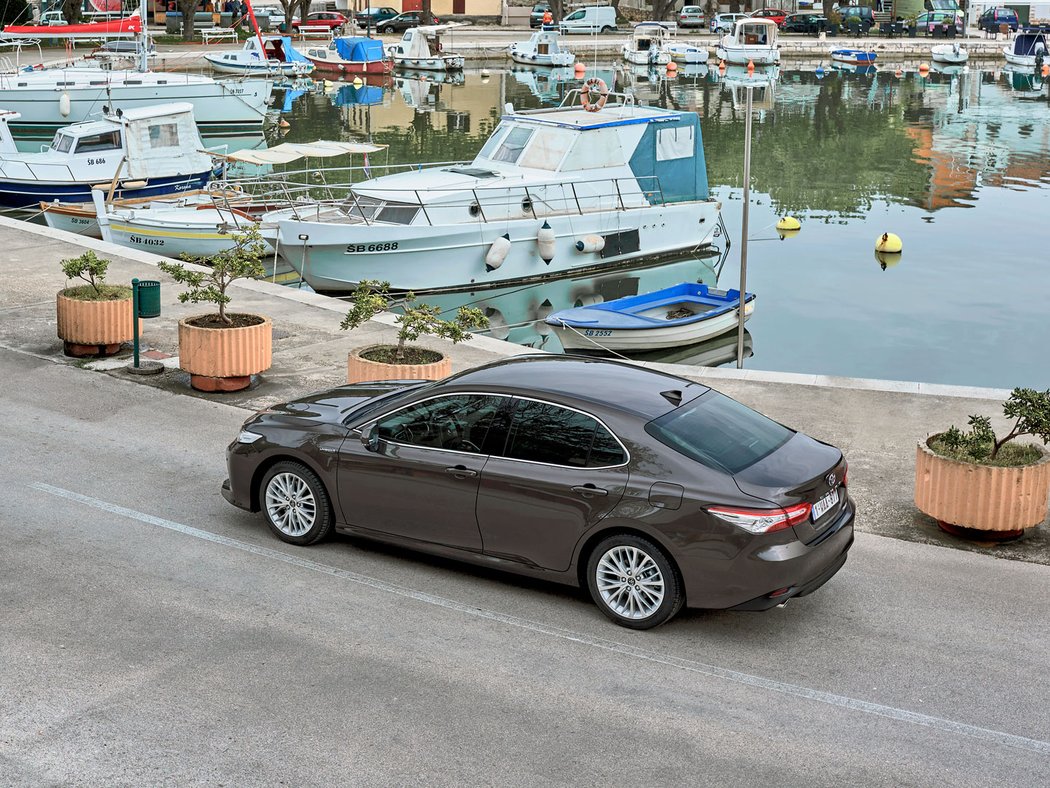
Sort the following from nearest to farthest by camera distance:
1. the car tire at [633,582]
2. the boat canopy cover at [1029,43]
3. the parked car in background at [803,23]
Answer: the car tire at [633,582] → the boat canopy cover at [1029,43] → the parked car in background at [803,23]

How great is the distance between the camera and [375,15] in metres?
97.2

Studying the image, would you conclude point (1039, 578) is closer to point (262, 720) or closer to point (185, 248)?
point (262, 720)

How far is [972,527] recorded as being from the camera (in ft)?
32.2

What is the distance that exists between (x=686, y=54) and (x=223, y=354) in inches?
3020

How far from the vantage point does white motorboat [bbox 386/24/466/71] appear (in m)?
79.2

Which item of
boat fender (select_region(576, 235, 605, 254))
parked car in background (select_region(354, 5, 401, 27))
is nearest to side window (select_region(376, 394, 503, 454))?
boat fender (select_region(576, 235, 605, 254))

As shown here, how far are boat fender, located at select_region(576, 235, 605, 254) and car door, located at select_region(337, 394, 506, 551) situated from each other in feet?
59.1

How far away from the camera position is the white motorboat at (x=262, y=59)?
6373 centimetres

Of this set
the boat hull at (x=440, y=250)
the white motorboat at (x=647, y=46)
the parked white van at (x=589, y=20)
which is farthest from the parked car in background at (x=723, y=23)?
the boat hull at (x=440, y=250)

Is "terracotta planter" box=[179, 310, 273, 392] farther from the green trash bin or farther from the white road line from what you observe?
the white road line

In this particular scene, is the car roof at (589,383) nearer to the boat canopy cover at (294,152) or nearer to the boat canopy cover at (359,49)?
the boat canopy cover at (294,152)

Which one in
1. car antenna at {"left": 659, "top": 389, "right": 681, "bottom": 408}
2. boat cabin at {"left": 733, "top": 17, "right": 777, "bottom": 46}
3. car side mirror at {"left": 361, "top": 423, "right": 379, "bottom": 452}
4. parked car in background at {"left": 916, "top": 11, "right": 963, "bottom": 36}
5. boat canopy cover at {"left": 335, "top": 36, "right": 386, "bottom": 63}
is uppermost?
parked car in background at {"left": 916, "top": 11, "right": 963, "bottom": 36}

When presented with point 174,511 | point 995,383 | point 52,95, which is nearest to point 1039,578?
point 174,511

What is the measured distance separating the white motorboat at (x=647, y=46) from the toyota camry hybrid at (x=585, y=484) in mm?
78465
